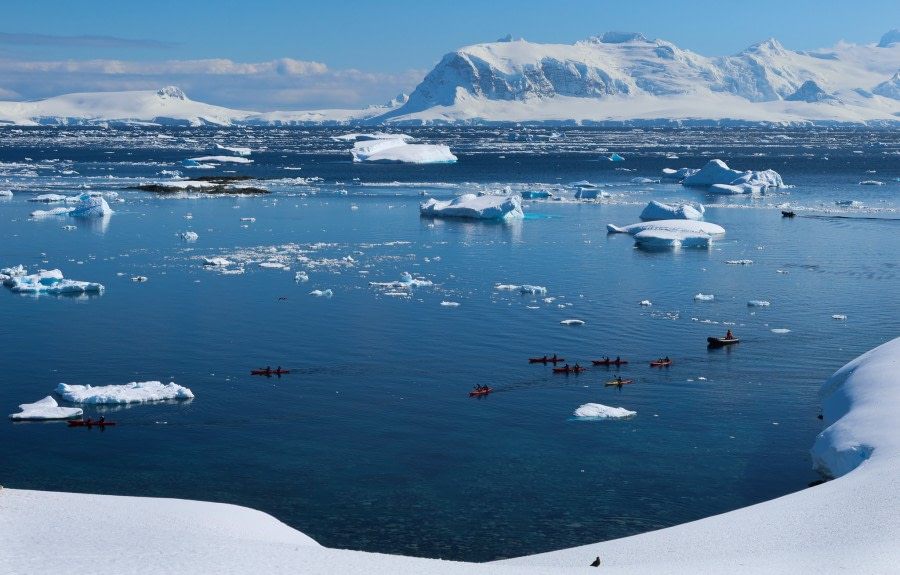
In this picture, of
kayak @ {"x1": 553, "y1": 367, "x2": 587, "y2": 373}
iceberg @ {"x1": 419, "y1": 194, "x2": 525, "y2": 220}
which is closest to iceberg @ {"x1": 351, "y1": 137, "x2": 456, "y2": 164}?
iceberg @ {"x1": 419, "y1": 194, "x2": 525, "y2": 220}

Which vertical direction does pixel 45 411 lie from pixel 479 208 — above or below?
below

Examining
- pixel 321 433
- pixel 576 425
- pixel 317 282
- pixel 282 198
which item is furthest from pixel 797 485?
pixel 282 198

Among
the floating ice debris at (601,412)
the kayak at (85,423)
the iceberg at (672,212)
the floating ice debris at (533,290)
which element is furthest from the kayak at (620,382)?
the iceberg at (672,212)

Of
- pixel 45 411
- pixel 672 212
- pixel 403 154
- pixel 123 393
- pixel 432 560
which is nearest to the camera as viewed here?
pixel 432 560

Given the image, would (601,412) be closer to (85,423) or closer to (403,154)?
(85,423)

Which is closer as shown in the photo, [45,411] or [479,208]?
[45,411]

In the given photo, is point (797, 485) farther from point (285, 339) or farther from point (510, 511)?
point (285, 339)

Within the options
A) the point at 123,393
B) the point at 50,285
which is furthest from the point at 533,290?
the point at 50,285
